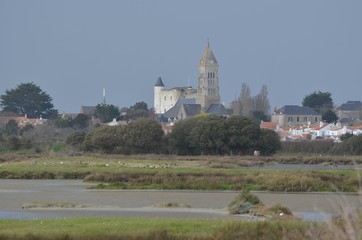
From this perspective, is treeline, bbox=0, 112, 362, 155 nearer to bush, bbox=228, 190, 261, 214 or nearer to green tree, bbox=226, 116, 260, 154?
green tree, bbox=226, 116, 260, 154

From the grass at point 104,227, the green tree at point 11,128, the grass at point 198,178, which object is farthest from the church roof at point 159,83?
the grass at point 104,227

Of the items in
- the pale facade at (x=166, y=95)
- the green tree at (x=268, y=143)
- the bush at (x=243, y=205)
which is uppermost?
the pale facade at (x=166, y=95)

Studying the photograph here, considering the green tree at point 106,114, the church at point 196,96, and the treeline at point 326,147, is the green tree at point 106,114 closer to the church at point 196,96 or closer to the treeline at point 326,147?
the church at point 196,96

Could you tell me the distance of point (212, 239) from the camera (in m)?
19.4

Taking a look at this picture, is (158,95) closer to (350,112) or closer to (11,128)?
(350,112)

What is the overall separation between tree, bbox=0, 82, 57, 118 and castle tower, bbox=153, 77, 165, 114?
25.9 meters

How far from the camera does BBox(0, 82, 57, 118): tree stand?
155 meters

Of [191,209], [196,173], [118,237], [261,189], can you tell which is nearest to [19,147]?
[196,173]

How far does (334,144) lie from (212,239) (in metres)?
77.2

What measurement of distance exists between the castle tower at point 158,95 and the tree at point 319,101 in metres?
28.5

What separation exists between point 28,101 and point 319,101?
4523cm

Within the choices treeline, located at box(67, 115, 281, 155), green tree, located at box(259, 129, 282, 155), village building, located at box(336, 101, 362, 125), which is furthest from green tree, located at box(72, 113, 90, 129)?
green tree, located at box(259, 129, 282, 155)

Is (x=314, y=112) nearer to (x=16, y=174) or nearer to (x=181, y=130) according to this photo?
(x=181, y=130)

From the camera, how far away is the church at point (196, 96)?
154 m
